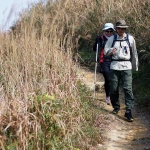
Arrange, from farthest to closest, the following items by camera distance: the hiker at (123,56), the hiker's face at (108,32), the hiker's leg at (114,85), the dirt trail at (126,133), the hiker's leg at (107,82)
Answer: the hiker's leg at (107,82) → the hiker's face at (108,32) → the hiker's leg at (114,85) → the hiker at (123,56) → the dirt trail at (126,133)

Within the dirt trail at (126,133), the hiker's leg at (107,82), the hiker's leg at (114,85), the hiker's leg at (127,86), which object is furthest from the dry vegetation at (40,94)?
the hiker's leg at (107,82)

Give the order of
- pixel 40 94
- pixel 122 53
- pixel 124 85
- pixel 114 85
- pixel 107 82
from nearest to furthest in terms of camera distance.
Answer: pixel 40 94
pixel 122 53
pixel 124 85
pixel 114 85
pixel 107 82

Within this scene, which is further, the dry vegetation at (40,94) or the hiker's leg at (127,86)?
the hiker's leg at (127,86)

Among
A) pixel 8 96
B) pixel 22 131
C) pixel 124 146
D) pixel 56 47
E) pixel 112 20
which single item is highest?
pixel 112 20

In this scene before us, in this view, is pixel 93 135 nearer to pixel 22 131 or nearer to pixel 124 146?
pixel 124 146

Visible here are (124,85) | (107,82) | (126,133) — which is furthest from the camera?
(107,82)

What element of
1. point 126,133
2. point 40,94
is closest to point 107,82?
point 126,133

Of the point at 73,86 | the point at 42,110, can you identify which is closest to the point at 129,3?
the point at 73,86

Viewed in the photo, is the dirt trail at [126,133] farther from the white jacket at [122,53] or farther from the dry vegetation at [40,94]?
the white jacket at [122,53]

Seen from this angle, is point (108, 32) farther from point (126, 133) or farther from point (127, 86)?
point (126, 133)

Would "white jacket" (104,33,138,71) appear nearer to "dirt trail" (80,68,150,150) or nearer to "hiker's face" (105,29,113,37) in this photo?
"hiker's face" (105,29,113,37)

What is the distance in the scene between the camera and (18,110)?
3865 mm

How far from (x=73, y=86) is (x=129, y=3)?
4.90 meters

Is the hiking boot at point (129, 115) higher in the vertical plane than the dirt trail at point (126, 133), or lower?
A: higher
